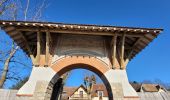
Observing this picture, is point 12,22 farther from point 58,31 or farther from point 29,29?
point 58,31

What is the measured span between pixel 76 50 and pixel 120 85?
2.33 meters

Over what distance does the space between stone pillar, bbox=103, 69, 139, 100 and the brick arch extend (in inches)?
11.8

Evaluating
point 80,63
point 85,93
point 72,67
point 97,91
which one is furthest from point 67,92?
point 80,63

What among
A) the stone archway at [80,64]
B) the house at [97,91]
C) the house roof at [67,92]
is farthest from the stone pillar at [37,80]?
the house roof at [67,92]

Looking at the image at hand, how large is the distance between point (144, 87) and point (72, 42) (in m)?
29.4

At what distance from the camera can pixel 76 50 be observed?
938cm

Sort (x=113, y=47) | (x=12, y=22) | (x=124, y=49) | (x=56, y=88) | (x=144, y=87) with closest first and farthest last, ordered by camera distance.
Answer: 1. (x=12, y=22)
2. (x=113, y=47)
3. (x=124, y=49)
4. (x=56, y=88)
5. (x=144, y=87)

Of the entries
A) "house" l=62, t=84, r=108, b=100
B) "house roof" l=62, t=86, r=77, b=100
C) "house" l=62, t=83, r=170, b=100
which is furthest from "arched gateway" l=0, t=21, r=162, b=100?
"house roof" l=62, t=86, r=77, b=100

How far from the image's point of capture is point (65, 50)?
938 centimetres

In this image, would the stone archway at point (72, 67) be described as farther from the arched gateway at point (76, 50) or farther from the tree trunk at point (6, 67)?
the tree trunk at point (6, 67)

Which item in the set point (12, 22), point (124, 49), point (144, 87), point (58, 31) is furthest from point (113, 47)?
point (144, 87)

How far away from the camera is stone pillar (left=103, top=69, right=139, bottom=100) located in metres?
8.59

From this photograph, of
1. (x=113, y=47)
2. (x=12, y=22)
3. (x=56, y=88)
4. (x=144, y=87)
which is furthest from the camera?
Result: (x=144, y=87)

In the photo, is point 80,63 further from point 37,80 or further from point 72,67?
point 37,80
